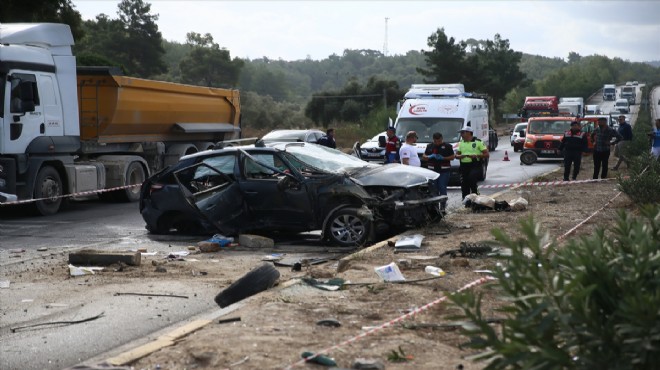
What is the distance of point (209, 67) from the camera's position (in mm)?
105062

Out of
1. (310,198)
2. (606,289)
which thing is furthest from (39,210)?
(606,289)

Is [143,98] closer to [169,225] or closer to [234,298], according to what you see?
[169,225]

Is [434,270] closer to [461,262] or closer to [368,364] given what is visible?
[461,262]

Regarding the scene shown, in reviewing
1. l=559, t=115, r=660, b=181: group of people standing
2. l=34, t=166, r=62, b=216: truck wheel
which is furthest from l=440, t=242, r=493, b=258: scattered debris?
l=559, t=115, r=660, b=181: group of people standing

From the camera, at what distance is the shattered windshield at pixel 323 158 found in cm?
1416

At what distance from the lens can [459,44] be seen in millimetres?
86750

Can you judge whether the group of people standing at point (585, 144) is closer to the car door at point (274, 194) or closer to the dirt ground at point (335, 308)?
the dirt ground at point (335, 308)

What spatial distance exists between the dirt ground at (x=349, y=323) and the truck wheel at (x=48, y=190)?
8.98 meters

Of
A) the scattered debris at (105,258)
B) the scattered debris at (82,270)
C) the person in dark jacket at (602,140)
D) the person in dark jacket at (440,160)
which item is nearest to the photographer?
the scattered debris at (82,270)

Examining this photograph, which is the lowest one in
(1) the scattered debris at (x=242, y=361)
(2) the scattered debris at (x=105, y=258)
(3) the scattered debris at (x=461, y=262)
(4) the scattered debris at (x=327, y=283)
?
(2) the scattered debris at (x=105, y=258)

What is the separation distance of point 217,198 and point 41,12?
2551 centimetres

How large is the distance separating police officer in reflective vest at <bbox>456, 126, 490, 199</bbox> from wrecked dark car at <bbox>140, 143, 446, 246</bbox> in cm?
372

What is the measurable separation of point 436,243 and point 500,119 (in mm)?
91348

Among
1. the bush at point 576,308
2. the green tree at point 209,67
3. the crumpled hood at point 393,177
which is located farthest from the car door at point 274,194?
the green tree at point 209,67
